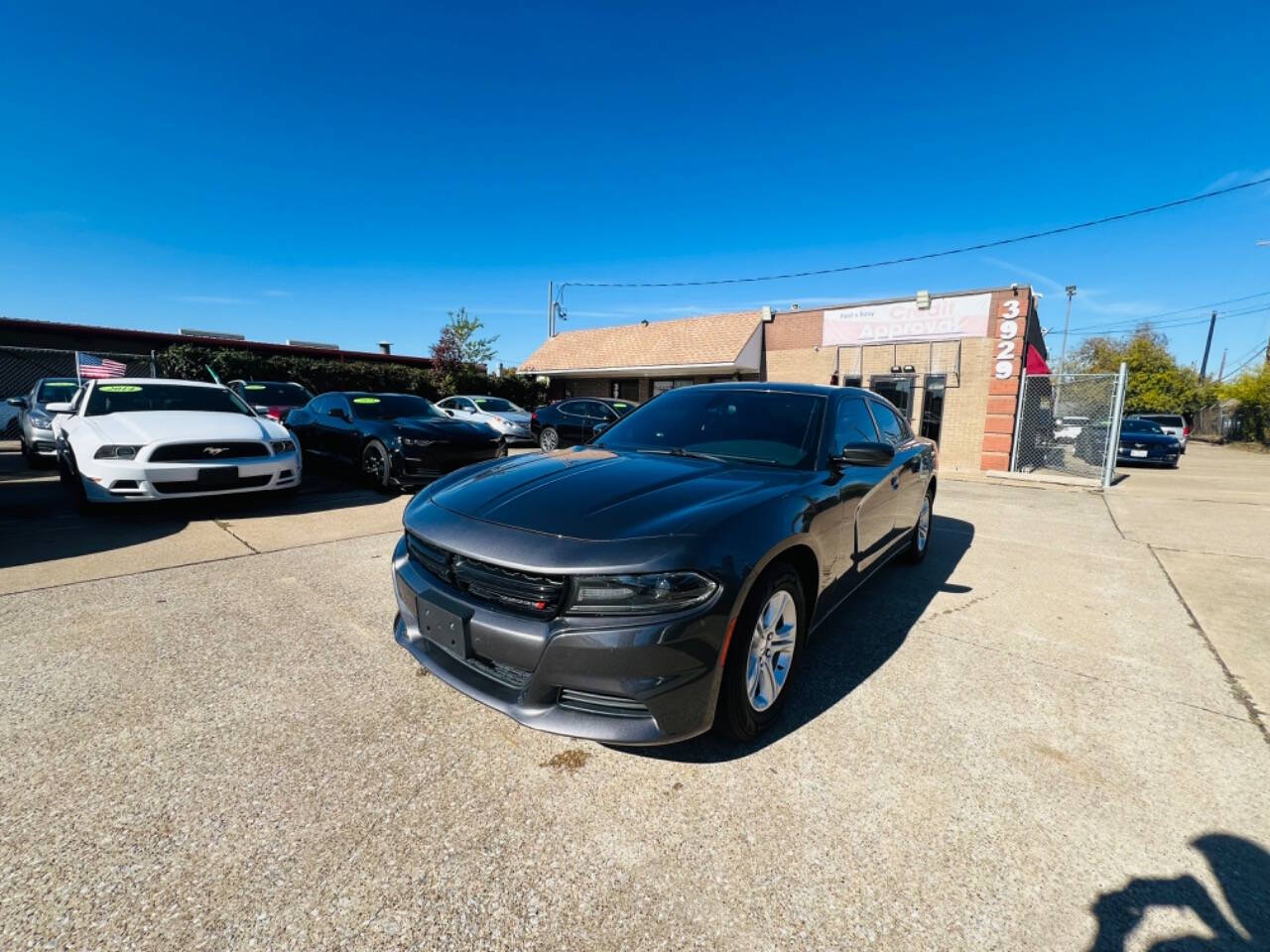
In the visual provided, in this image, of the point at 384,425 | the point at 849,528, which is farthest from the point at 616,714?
the point at 384,425

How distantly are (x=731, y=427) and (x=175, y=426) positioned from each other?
18.3 ft

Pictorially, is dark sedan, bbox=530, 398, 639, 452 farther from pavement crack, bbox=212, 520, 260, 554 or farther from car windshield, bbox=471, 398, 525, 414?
pavement crack, bbox=212, 520, 260, 554

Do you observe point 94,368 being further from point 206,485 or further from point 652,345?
point 652,345

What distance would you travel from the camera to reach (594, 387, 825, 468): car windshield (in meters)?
2.99

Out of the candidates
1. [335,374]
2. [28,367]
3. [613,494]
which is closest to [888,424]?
[613,494]

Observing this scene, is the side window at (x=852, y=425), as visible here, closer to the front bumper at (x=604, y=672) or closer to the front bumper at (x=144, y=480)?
the front bumper at (x=604, y=672)

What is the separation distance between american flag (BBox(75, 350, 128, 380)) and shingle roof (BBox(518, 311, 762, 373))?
47.4 feet

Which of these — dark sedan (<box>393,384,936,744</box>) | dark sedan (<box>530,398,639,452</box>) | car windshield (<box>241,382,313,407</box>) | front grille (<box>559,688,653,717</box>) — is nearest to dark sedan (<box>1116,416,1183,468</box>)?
dark sedan (<box>530,398,639,452</box>)

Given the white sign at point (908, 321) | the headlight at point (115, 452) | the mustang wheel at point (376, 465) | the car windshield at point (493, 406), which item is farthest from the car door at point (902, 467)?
the car windshield at point (493, 406)

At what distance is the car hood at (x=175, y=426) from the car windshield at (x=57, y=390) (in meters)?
6.48

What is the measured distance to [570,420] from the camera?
1341cm

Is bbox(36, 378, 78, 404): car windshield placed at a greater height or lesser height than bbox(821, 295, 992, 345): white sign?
lesser

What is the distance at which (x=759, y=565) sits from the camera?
81.4 inches

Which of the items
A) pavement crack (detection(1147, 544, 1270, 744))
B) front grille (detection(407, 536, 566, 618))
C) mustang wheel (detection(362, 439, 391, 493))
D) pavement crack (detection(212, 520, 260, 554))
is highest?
front grille (detection(407, 536, 566, 618))
